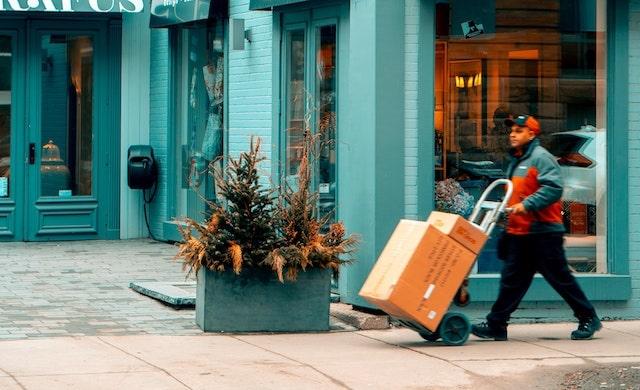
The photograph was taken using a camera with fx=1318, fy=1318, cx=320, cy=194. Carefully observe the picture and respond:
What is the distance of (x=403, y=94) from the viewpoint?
36.6 feet

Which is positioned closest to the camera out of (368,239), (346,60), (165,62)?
(368,239)

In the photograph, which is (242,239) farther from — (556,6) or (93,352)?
(556,6)

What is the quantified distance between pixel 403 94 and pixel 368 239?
4.13 ft

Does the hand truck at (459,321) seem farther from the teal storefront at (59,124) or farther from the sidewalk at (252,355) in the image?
the teal storefront at (59,124)

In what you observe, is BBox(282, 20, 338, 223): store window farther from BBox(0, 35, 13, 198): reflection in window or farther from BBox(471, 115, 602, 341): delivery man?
BBox(0, 35, 13, 198): reflection in window

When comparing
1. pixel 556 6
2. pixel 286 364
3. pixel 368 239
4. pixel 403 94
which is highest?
pixel 556 6

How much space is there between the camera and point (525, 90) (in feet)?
37.4

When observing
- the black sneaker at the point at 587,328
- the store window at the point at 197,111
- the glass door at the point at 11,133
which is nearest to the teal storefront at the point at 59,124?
the glass door at the point at 11,133

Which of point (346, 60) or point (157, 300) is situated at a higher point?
point (346, 60)

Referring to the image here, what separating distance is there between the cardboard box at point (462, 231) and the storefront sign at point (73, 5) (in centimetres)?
823

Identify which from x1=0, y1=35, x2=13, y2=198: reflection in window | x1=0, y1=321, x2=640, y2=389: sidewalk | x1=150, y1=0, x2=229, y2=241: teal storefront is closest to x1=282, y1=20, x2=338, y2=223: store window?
x1=0, y1=321, x2=640, y2=389: sidewalk

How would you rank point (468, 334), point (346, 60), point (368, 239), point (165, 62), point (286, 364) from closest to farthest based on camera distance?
point (286, 364)
point (468, 334)
point (368, 239)
point (346, 60)
point (165, 62)

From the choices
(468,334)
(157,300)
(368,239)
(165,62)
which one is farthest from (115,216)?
(468,334)

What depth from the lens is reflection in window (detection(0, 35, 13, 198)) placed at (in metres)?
17.3
